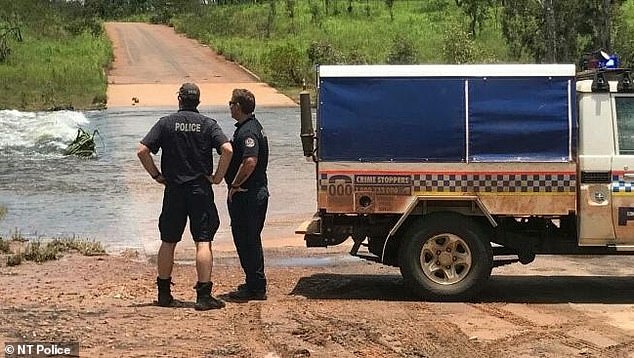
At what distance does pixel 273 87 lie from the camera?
34719mm

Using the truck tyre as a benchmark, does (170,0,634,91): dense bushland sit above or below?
above

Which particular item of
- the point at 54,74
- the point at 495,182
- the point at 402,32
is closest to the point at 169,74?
the point at 54,74

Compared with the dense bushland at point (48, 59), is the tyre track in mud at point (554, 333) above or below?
below

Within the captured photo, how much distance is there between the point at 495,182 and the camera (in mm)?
8258

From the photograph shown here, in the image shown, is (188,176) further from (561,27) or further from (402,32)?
(402,32)

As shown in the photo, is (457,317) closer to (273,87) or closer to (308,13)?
(273,87)

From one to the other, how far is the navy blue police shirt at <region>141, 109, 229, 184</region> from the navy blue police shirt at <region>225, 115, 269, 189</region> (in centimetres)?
34

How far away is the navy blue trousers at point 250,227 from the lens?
837 cm

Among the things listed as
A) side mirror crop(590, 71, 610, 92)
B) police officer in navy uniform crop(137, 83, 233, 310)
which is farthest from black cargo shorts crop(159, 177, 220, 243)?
side mirror crop(590, 71, 610, 92)

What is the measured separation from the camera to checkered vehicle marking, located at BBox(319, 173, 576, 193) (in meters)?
8.21

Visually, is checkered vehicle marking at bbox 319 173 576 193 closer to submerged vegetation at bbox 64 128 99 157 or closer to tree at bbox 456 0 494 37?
submerged vegetation at bbox 64 128 99 157

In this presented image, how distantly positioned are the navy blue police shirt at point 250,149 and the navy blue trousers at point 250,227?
0.09 meters

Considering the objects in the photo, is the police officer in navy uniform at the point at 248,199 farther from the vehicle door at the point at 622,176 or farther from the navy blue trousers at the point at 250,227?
the vehicle door at the point at 622,176

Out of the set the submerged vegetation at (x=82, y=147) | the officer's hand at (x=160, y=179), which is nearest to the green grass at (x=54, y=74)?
the submerged vegetation at (x=82, y=147)
